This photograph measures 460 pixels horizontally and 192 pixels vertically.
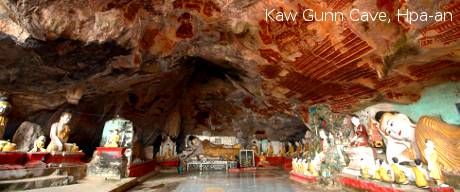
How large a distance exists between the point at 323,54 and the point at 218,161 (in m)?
11.1

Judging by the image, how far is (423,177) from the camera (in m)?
4.59

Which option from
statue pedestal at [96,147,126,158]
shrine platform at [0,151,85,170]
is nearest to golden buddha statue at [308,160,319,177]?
statue pedestal at [96,147,126,158]

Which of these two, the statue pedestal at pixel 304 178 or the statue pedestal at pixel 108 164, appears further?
the statue pedestal at pixel 304 178

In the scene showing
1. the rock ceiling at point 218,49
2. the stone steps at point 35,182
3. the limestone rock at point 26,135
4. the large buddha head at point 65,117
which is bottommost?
the stone steps at point 35,182

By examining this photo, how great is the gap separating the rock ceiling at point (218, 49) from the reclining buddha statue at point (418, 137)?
0.60 m

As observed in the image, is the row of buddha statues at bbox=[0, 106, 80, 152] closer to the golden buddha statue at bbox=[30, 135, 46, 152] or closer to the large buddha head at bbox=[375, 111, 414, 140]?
the golden buddha statue at bbox=[30, 135, 46, 152]

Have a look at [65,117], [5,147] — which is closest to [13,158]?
[5,147]

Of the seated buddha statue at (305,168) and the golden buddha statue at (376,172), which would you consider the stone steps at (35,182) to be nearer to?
the seated buddha statue at (305,168)

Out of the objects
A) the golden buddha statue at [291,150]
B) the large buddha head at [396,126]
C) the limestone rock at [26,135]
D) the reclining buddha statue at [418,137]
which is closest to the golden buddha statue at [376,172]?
the reclining buddha statue at [418,137]

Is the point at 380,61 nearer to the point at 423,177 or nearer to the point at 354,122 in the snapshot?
the point at 423,177

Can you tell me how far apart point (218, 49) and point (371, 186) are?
602 cm

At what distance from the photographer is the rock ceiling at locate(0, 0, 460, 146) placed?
4.47 meters

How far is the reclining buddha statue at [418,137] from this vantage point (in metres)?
4.84

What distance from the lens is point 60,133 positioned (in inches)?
305
